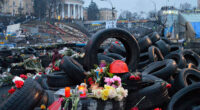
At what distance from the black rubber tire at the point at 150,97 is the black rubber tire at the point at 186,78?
3.95 feet

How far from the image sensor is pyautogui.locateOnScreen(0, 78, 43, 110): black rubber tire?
4.52 m

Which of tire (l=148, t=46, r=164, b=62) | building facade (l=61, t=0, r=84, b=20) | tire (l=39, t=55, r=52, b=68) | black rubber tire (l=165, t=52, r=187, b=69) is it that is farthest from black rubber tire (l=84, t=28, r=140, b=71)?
building facade (l=61, t=0, r=84, b=20)

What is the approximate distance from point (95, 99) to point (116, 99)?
42cm

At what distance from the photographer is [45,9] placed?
8769cm

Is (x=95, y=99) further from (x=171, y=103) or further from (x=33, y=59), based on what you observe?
(x=33, y=59)

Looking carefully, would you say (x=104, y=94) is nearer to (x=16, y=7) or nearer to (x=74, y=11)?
(x=16, y=7)

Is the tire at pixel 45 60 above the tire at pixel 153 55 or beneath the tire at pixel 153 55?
beneath

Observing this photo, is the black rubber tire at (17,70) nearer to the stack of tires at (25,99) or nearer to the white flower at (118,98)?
the stack of tires at (25,99)

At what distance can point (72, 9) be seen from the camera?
127188 millimetres

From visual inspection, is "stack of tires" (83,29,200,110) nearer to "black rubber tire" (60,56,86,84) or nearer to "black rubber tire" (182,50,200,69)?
"black rubber tire" (60,56,86,84)

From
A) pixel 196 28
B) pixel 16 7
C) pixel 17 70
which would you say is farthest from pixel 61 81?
pixel 16 7

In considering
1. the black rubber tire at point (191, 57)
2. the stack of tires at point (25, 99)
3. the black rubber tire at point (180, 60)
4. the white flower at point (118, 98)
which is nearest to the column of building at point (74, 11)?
the black rubber tire at point (191, 57)

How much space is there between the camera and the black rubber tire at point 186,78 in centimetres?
642

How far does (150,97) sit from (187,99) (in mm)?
958
